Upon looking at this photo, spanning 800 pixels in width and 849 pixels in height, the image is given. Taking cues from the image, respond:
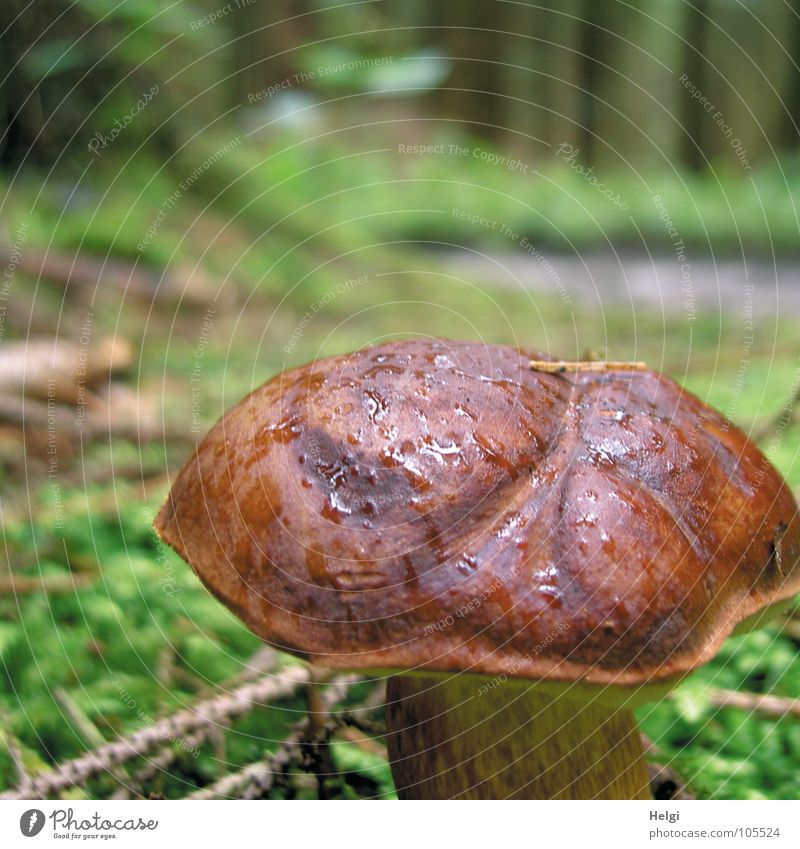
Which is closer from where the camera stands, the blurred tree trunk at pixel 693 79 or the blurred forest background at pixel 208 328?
the blurred forest background at pixel 208 328

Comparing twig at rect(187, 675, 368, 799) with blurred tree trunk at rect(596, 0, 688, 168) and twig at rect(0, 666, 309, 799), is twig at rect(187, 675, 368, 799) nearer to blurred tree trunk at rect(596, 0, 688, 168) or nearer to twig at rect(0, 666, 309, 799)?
twig at rect(0, 666, 309, 799)

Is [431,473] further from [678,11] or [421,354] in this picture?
[678,11]

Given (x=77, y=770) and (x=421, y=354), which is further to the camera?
(x=77, y=770)

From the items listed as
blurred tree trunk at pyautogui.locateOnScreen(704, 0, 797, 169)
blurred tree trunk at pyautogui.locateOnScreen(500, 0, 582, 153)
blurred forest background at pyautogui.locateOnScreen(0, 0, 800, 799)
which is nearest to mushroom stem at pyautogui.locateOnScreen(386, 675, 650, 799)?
blurred forest background at pyautogui.locateOnScreen(0, 0, 800, 799)

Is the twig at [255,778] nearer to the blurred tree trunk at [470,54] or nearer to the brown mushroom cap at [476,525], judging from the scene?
the brown mushroom cap at [476,525]

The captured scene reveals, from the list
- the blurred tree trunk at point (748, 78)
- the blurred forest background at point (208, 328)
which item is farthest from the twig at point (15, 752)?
the blurred tree trunk at point (748, 78)

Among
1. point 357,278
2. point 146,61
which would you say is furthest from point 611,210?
point 146,61

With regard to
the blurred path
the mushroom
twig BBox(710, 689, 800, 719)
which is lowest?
twig BBox(710, 689, 800, 719)
